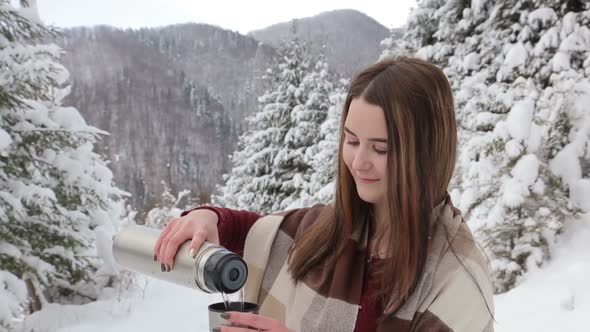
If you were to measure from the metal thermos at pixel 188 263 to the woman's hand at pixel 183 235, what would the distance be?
0.04 ft

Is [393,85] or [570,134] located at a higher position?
[393,85]

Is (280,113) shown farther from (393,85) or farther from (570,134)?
(393,85)

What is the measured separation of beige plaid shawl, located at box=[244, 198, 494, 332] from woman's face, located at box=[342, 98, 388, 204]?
0.50ft

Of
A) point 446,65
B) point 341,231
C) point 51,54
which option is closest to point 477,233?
point 446,65

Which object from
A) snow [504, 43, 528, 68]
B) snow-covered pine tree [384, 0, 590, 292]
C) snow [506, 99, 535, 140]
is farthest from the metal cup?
snow [504, 43, 528, 68]

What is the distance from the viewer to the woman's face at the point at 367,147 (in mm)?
1093

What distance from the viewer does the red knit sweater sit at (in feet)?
3.77

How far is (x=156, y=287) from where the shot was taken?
671 cm

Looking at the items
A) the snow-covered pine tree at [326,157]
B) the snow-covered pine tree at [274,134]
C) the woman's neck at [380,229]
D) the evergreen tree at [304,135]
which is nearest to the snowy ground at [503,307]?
the woman's neck at [380,229]

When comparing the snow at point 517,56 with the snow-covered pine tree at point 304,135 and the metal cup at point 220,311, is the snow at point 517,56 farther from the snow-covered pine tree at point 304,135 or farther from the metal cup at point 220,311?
the snow-covered pine tree at point 304,135

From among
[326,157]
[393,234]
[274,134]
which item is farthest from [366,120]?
[274,134]

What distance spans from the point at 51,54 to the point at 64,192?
1.52 meters

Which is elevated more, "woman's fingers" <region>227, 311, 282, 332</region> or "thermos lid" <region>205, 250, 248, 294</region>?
"thermos lid" <region>205, 250, 248, 294</region>

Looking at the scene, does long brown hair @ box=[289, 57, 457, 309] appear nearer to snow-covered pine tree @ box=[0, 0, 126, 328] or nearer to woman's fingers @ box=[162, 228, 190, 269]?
woman's fingers @ box=[162, 228, 190, 269]
